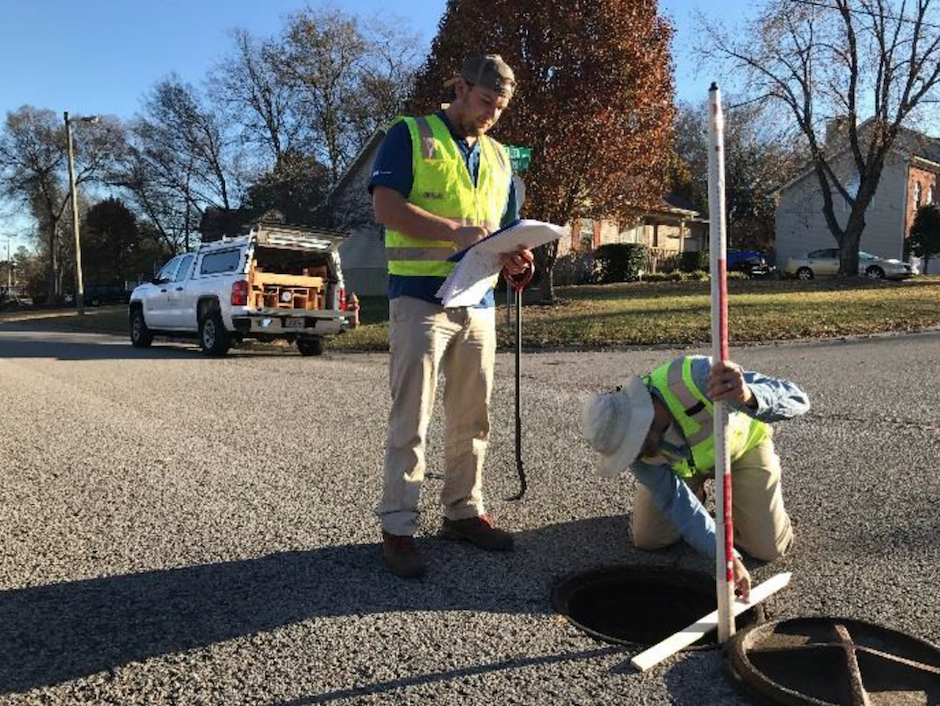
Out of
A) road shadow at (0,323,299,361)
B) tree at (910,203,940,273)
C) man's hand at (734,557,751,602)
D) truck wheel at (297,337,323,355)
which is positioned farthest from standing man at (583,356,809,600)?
tree at (910,203,940,273)

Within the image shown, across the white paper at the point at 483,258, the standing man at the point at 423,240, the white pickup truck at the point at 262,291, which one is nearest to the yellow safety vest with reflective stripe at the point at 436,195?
the standing man at the point at 423,240

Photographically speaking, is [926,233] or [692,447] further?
[926,233]

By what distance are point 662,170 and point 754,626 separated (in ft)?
61.2

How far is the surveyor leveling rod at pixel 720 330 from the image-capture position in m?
2.61

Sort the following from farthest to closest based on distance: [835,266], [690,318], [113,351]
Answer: [835,266] → [113,351] → [690,318]

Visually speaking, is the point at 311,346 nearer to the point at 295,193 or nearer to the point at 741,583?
the point at 741,583

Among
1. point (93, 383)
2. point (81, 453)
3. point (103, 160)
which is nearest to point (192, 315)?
point (93, 383)

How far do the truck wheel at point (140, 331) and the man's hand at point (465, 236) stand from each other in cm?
1433

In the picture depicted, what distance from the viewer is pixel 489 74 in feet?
11.0

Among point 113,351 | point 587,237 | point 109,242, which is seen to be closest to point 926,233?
point 587,237

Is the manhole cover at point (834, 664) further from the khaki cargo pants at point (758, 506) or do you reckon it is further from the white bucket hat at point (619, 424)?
the white bucket hat at point (619, 424)

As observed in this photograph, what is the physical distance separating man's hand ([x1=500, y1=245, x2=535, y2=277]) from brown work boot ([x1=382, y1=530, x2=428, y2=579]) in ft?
4.24

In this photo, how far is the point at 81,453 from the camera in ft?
18.8

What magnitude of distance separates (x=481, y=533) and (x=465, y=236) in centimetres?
137
